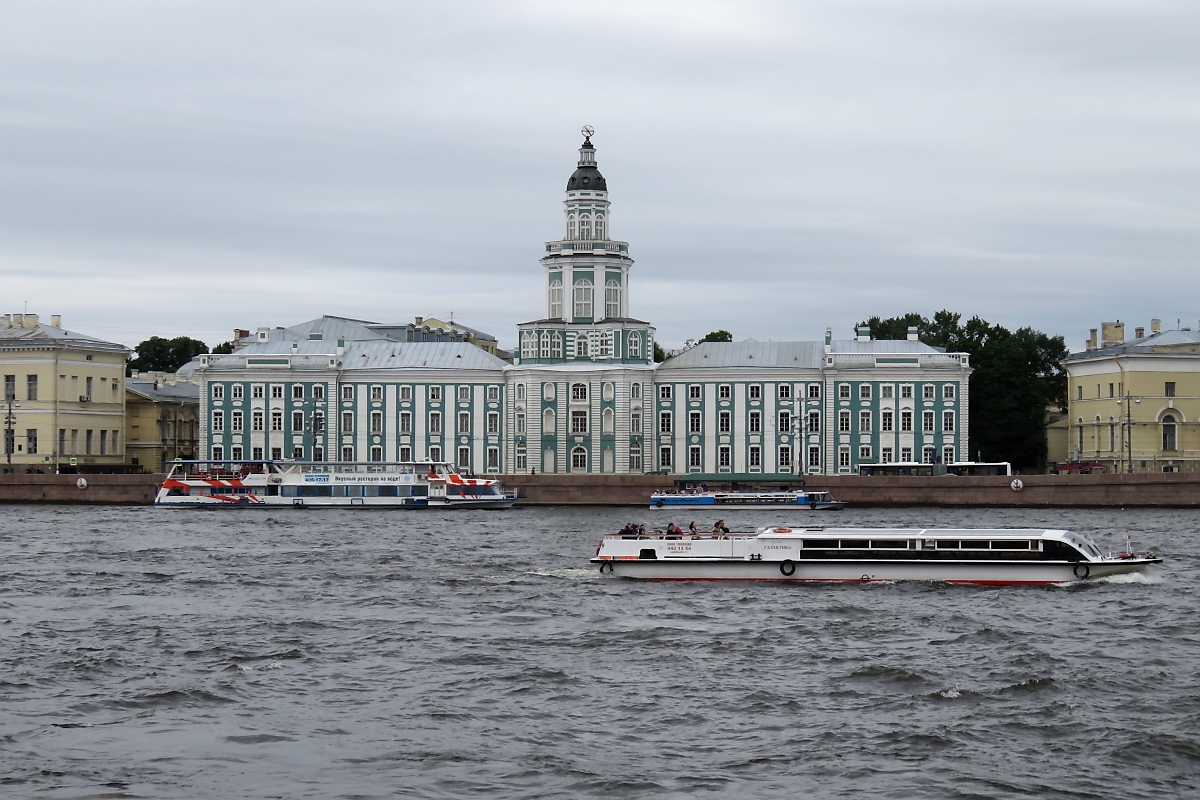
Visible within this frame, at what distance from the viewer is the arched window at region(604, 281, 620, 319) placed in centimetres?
9606

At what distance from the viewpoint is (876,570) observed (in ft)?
132

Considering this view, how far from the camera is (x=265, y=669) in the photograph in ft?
92.9

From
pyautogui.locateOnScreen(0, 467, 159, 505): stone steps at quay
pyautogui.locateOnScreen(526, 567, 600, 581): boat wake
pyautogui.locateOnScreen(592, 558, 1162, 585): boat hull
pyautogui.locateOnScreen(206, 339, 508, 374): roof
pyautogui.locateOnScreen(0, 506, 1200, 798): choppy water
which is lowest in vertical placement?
pyautogui.locateOnScreen(0, 506, 1200, 798): choppy water

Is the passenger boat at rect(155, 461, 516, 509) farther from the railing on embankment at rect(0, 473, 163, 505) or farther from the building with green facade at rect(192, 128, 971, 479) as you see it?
the building with green facade at rect(192, 128, 971, 479)

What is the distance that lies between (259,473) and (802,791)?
65.9 metres

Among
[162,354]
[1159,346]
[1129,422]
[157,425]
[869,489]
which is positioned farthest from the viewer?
[162,354]

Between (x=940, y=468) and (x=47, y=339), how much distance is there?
47028 mm

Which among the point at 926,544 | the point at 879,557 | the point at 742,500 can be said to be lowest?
the point at 879,557

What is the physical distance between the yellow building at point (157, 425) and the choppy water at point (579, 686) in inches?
2421

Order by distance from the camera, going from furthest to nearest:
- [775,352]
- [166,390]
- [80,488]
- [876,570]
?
[166,390] < [775,352] < [80,488] < [876,570]

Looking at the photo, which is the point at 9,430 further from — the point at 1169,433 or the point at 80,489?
the point at 1169,433

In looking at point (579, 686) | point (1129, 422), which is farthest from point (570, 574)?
point (1129, 422)

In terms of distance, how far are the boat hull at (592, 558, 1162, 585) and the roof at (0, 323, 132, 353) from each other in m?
64.5

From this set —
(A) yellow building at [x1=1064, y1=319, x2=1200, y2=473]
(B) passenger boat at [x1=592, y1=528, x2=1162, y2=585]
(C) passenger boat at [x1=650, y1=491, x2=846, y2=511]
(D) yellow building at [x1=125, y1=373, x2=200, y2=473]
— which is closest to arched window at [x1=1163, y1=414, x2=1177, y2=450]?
(A) yellow building at [x1=1064, y1=319, x2=1200, y2=473]
